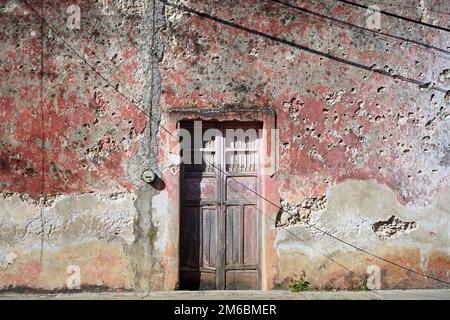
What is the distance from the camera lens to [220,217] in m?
5.59

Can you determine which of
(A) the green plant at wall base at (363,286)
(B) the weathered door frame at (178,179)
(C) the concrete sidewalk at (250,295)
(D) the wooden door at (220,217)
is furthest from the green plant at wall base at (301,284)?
(A) the green plant at wall base at (363,286)

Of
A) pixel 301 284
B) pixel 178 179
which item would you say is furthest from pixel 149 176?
pixel 301 284

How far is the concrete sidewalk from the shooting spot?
512 cm

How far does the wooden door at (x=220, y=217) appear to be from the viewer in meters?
5.57

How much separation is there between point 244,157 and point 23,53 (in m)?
2.64

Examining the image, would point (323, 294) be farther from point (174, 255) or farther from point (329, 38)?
point (329, 38)

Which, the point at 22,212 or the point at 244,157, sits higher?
the point at 244,157

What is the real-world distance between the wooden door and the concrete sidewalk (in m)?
0.27

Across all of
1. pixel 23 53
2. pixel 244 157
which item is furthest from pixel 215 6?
pixel 23 53

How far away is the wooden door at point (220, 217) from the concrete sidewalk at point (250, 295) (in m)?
0.27

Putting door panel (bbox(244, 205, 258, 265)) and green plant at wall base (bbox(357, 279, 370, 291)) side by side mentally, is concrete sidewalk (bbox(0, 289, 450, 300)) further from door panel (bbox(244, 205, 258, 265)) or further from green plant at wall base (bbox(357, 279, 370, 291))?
door panel (bbox(244, 205, 258, 265))

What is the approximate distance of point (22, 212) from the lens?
5.42m
